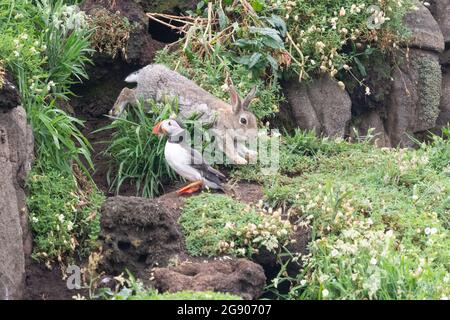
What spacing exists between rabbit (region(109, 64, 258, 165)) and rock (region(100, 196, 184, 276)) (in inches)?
80.0

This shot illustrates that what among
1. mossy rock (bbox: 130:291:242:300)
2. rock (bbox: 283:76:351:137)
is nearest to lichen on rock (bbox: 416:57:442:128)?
rock (bbox: 283:76:351:137)

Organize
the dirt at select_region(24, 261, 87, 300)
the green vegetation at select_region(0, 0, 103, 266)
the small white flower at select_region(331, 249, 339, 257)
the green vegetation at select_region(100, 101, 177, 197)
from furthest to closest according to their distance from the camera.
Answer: the green vegetation at select_region(100, 101, 177, 197) < the green vegetation at select_region(0, 0, 103, 266) < the dirt at select_region(24, 261, 87, 300) < the small white flower at select_region(331, 249, 339, 257)

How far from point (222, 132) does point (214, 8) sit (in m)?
2.07

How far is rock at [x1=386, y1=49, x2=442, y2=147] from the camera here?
1300 centimetres

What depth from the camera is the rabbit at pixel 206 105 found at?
1025 cm

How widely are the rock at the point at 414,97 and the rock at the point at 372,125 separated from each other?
0.47 feet

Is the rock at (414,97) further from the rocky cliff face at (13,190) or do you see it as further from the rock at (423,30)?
the rocky cliff face at (13,190)

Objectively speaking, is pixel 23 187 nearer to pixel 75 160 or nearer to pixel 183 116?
pixel 75 160

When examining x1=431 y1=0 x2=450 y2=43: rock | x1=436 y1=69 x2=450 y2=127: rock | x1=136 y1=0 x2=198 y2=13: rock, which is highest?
x1=136 y1=0 x2=198 y2=13: rock

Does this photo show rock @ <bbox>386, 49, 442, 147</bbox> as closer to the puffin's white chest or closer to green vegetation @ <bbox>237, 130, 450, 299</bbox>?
green vegetation @ <bbox>237, 130, 450, 299</bbox>

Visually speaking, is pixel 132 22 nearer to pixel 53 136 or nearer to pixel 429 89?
pixel 53 136

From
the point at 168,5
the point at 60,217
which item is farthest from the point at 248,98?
the point at 60,217

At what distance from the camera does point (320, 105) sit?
12.0 m

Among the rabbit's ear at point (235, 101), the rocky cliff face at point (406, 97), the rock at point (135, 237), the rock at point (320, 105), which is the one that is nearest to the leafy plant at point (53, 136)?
the rock at point (135, 237)
